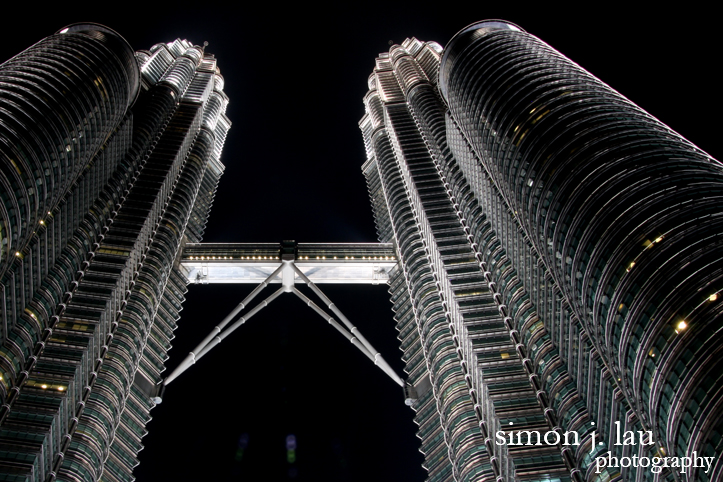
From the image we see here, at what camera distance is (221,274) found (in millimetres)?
152250

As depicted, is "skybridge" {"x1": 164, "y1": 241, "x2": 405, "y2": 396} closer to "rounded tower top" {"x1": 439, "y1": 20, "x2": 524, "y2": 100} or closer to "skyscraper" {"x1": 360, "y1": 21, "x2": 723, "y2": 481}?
"skyscraper" {"x1": 360, "y1": 21, "x2": 723, "y2": 481}

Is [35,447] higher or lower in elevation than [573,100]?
lower

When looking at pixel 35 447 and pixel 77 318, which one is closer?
pixel 35 447

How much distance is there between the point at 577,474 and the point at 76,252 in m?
86.4

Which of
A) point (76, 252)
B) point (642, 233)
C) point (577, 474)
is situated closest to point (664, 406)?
point (642, 233)

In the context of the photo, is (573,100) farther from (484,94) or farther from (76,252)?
(76,252)

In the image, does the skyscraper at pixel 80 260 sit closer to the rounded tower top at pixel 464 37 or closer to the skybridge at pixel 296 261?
the skybridge at pixel 296 261

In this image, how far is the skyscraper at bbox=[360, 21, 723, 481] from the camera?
53031mm

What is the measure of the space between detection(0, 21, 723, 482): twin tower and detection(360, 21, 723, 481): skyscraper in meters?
0.29

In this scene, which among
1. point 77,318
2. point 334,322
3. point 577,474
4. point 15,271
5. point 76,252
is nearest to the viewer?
point 577,474

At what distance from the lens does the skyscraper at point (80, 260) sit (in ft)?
277

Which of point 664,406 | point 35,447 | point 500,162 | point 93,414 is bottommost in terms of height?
point 664,406

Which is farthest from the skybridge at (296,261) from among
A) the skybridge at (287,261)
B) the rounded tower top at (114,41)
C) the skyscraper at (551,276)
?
the rounded tower top at (114,41)

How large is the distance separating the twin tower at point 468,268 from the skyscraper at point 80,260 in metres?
0.39
